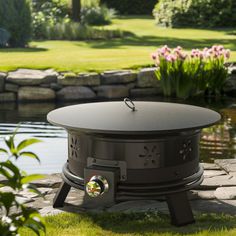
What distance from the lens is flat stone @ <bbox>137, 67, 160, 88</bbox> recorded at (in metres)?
12.6

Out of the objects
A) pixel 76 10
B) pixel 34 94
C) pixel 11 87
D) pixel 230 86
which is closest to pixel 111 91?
pixel 34 94

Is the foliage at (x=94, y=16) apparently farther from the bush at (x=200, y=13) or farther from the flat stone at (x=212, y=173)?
the flat stone at (x=212, y=173)

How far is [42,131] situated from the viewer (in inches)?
376

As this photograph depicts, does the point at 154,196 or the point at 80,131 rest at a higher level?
the point at 80,131

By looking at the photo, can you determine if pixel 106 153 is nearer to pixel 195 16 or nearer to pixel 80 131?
pixel 80 131

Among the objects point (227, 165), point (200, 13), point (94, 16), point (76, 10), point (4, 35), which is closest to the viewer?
point (227, 165)

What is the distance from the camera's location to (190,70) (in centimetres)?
1220

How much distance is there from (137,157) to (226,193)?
4.00 feet

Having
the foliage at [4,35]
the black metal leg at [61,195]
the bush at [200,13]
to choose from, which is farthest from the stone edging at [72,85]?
the bush at [200,13]

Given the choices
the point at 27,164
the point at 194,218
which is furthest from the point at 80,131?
the point at 27,164

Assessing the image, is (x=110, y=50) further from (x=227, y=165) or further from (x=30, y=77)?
(x=227, y=165)

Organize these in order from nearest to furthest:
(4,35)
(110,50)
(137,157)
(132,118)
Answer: (137,157), (132,118), (110,50), (4,35)

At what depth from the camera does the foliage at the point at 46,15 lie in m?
20.6

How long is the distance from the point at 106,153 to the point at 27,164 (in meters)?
3.12
